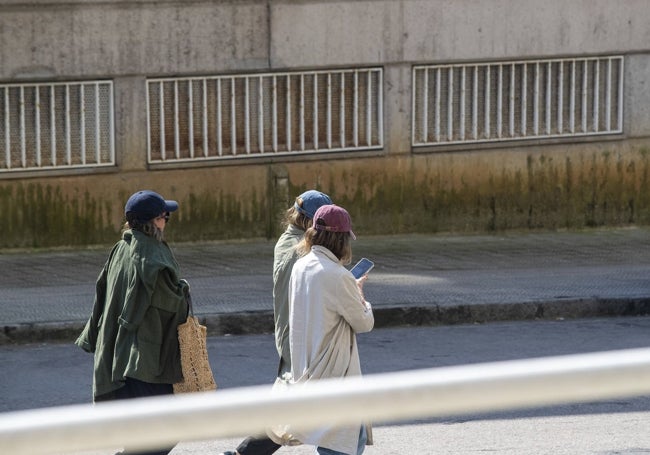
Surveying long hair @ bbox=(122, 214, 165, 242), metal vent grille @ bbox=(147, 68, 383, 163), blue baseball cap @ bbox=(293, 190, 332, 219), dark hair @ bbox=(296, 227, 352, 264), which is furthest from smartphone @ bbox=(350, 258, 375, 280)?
metal vent grille @ bbox=(147, 68, 383, 163)

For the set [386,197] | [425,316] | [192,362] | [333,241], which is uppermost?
[333,241]

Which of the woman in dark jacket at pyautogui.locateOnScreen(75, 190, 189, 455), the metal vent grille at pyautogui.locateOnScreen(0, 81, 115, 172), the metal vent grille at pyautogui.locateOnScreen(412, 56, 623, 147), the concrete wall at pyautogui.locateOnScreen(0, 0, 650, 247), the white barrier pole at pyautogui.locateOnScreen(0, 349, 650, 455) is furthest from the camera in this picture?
the metal vent grille at pyautogui.locateOnScreen(412, 56, 623, 147)

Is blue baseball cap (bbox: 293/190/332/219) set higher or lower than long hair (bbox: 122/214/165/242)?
higher

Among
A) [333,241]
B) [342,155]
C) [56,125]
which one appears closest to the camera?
[333,241]

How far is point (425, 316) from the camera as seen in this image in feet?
36.1

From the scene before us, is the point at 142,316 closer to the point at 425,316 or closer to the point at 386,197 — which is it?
the point at 425,316

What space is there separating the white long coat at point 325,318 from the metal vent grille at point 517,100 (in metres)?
9.10

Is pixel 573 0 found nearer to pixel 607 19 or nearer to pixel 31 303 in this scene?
pixel 607 19

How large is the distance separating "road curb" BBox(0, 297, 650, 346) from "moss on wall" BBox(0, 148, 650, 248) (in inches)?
134

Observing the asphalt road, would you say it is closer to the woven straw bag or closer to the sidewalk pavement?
the sidewalk pavement

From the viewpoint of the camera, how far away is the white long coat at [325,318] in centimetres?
574

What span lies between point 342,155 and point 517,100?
2.19 m

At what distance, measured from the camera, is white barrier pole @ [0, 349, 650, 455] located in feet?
6.25

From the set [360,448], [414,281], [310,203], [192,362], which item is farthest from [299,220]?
[414,281]
